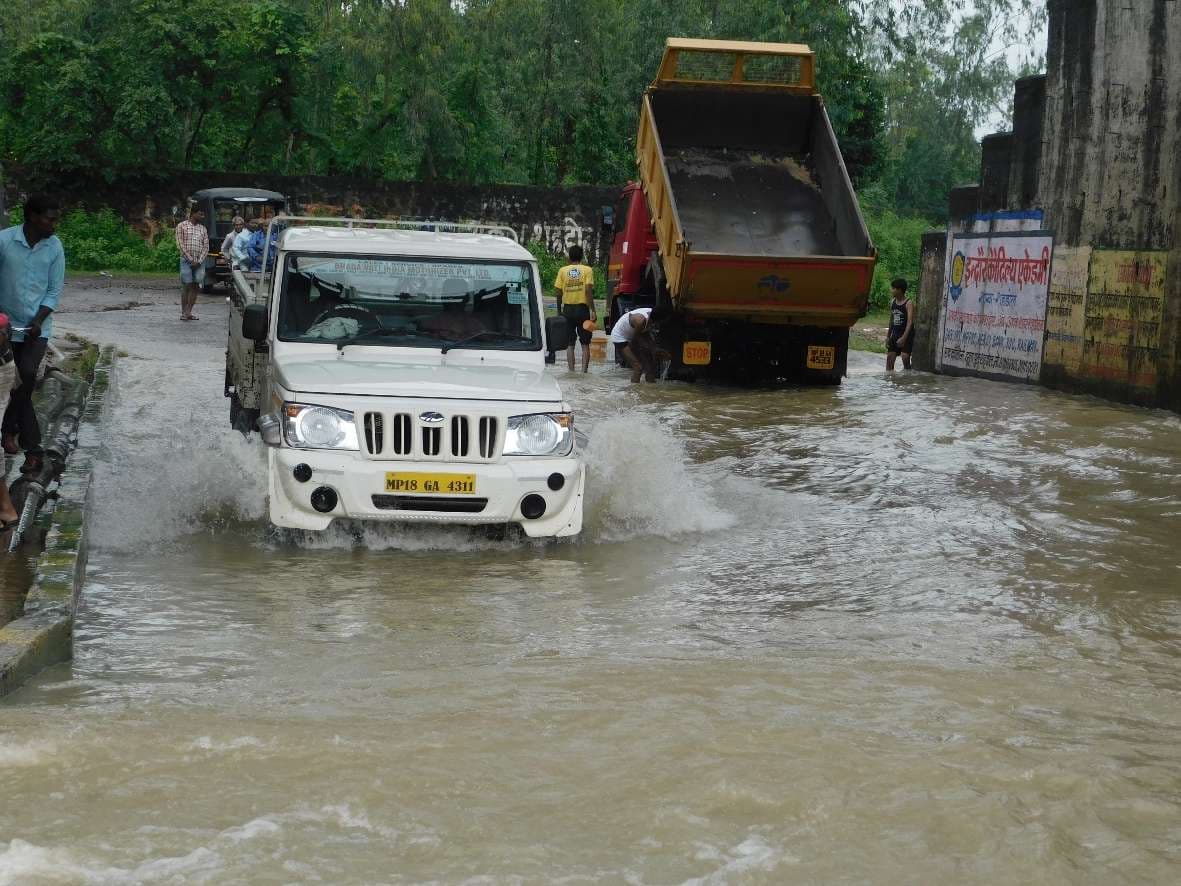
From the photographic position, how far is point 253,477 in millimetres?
8992

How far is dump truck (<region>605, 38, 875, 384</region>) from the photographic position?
54.5 ft

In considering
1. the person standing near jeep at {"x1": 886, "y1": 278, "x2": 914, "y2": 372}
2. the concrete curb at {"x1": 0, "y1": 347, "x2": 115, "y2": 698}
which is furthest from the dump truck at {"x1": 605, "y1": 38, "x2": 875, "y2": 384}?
the concrete curb at {"x1": 0, "y1": 347, "x2": 115, "y2": 698}

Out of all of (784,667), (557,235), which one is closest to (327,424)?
(784,667)

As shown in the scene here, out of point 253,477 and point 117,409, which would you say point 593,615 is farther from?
Result: point 117,409

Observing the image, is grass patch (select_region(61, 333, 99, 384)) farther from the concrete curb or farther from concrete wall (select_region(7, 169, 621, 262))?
concrete wall (select_region(7, 169, 621, 262))

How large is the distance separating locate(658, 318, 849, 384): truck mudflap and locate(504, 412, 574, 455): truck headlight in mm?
9261

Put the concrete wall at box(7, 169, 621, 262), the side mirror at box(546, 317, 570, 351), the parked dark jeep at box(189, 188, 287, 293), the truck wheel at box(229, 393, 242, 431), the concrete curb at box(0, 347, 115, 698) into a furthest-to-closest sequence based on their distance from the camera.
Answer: the concrete wall at box(7, 169, 621, 262) → the parked dark jeep at box(189, 188, 287, 293) → the truck wheel at box(229, 393, 242, 431) → the side mirror at box(546, 317, 570, 351) → the concrete curb at box(0, 347, 115, 698)

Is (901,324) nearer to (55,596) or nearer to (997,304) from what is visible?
(997,304)

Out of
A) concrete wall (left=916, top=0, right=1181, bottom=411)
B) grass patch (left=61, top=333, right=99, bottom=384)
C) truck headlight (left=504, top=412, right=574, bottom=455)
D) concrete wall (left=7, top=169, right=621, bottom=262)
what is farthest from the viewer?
concrete wall (left=7, top=169, right=621, bottom=262)

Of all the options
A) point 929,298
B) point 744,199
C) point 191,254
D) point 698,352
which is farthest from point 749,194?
point 191,254

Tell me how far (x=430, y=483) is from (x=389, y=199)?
101 ft

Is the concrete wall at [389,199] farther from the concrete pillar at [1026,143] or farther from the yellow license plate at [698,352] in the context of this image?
the yellow license plate at [698,352]

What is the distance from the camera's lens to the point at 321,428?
25.6 feet

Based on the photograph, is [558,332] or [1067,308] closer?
[558,332]
